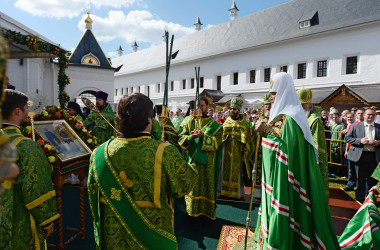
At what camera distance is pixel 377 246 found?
2.63 meters

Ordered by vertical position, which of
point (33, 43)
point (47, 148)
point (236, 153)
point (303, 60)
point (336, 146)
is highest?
point (303, 60)

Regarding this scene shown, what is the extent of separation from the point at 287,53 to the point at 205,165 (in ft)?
69.7

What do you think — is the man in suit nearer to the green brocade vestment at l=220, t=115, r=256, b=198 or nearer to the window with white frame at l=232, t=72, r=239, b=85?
the green brocade vestment at l=220, t=115, r=256, b=198

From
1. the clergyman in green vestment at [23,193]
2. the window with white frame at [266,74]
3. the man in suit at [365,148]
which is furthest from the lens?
the window with white frame at [266,74]

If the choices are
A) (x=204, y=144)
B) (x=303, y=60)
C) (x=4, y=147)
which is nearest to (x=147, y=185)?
(x=4, y=147)

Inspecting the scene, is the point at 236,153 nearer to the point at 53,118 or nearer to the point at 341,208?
the point at 341,208

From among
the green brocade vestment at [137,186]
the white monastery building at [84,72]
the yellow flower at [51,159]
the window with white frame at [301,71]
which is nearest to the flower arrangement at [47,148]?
the yellow flower at [51,159]

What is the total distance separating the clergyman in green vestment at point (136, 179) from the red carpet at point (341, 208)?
3750 millimetres

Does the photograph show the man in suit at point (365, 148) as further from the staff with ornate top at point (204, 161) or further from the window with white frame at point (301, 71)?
the window with white frame at point (301, 71)

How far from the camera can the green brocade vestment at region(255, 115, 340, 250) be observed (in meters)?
2.42

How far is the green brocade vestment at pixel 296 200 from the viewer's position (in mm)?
2418

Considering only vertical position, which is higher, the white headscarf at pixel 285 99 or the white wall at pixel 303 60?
the white wall at pixel 303 60

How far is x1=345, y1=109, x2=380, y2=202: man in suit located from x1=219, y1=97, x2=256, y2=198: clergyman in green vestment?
227 cm

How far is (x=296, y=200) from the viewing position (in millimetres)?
2510
